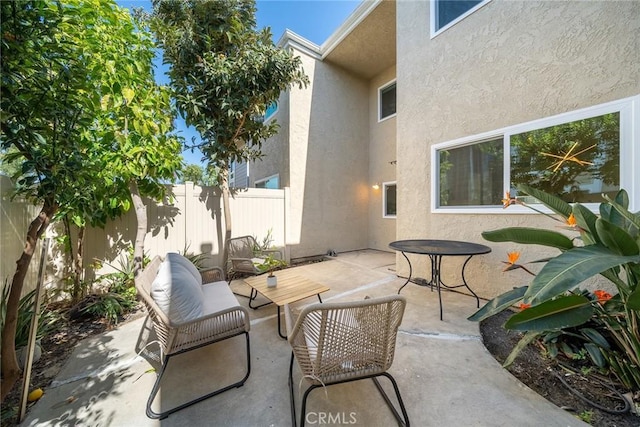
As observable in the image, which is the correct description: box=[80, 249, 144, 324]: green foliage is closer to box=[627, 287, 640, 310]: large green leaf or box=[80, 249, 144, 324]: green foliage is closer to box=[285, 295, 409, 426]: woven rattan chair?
box=[285, 295, 409, 426]: woven rattan chair

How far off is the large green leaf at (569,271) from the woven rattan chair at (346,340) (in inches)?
30.2

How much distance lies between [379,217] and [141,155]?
Answer: 22.2ft

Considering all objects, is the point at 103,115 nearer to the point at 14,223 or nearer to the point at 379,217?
the point at 14,223

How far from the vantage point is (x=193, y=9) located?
4.71 m

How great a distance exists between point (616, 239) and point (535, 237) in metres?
0.58

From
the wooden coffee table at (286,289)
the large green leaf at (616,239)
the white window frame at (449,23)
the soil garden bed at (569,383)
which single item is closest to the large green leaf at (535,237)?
the large green leaf at (616,239)

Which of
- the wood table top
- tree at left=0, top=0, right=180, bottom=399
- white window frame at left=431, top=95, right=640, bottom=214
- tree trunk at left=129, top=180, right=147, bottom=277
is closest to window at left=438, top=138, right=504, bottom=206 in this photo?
white window frame at left=431, top=95, right=640, bottom=214

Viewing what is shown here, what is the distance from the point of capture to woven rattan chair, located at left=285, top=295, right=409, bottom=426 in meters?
1.54

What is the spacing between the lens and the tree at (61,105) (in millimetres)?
1585

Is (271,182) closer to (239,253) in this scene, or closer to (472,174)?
(239,253)

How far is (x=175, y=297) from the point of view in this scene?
2.04 m

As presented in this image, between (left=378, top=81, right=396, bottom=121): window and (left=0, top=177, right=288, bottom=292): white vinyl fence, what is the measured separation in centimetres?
456

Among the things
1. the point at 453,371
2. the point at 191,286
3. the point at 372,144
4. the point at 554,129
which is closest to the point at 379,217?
the point at 372,144

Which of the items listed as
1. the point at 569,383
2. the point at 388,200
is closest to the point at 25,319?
the point at 569,383
